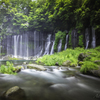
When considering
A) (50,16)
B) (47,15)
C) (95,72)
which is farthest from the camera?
(47,15)

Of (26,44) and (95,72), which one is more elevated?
(26,44)

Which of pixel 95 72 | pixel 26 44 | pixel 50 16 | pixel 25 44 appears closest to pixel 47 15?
pixel 50 16

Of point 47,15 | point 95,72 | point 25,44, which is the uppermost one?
point 47,15

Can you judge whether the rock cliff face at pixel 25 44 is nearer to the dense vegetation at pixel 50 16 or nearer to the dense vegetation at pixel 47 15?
the dense vegetation at pixel 50 16

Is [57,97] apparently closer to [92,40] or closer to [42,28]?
[92,40]

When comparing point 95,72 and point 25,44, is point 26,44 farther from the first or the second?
point 95,72

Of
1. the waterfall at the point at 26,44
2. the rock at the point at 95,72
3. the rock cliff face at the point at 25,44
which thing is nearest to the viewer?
the rock at the point at 95,72

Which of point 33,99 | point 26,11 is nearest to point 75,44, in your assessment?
point 33,99

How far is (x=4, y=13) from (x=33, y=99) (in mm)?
25255

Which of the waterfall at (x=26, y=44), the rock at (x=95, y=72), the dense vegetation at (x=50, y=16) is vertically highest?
the dense vegetation at (x=50, y=16)

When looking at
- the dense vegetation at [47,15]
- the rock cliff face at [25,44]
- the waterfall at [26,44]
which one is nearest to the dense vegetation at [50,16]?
the dense vegetation at [47,15]

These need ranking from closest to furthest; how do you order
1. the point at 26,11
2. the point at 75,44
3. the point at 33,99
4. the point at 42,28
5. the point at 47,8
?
the point at 33,99 < the point at 75,44 < the point at 47,8 < the point at 42,28 < the point at 26,11

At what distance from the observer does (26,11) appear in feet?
75.2

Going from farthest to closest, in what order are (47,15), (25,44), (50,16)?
(25,44)
(47,15)
(50,16)
